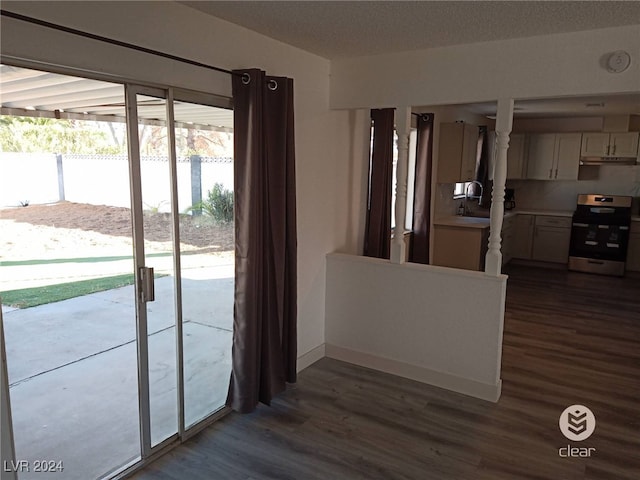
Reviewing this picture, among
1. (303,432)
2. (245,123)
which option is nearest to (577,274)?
(303,432)

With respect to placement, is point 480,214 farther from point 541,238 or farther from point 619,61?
point 619,61

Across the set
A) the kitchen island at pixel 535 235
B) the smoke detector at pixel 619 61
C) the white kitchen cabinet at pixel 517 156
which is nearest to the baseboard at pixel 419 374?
the smoke detector at pixel 619 61

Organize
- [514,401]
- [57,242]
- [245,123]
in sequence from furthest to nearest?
1. [57,242]
2. [514,401]
3. [245,123]

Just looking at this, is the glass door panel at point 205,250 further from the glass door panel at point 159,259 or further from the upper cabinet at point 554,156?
the upper cabinet at point 554,156

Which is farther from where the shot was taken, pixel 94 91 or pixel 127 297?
pixel 127 297

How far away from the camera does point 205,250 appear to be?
9.38 feet

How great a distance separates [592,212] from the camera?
698 cm

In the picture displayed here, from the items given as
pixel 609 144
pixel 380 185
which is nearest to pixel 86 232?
pixel 380 185

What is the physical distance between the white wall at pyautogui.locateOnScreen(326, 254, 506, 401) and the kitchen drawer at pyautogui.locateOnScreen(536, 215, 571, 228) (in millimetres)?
4734

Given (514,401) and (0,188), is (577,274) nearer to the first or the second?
(514,401)

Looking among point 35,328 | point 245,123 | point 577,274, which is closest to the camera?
point 245,123

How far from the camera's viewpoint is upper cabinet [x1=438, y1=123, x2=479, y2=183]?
17.7 feet

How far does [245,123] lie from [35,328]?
3688 millimetres

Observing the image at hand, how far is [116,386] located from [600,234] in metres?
6.73
